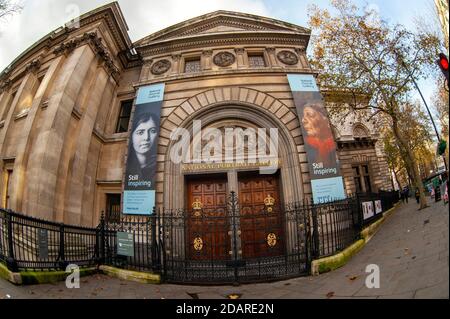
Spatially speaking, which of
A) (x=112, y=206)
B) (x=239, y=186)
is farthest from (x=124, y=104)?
(x=239, y=186)

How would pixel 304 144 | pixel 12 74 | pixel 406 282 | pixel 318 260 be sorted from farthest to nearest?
1. pixel 12 74
2. pixel 304 144
3. pixel 318 260
4. pixel 406 282

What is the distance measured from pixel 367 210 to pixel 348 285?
5320mm

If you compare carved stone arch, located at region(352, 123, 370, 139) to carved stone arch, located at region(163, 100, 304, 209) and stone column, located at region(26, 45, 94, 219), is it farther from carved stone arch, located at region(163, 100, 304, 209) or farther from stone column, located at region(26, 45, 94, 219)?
stone column, located at region(26, 45, 94, 219)

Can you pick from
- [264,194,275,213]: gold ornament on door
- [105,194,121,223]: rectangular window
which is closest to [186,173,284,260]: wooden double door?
[264,194,275,213]: gold ornament on door

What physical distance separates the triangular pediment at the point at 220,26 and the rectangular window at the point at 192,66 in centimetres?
144

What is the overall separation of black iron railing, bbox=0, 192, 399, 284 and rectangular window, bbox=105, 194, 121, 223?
2934mm

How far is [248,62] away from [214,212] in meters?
7.98

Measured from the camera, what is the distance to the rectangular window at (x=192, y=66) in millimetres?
12004

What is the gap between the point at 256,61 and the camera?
12219 mm

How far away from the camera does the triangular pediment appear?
40.8 feet

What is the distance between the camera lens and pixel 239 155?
1012cm

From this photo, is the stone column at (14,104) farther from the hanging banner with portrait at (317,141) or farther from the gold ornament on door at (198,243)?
the hanging banner with portrait at (317,141)
